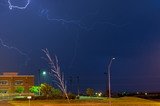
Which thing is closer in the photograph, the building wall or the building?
the building wall

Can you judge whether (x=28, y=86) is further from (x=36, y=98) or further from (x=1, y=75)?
(x=36, y=98)

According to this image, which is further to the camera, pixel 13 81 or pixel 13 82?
pixel 13 81

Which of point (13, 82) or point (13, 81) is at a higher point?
point (13, 81)

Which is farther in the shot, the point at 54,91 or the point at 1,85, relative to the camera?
the point at 1,85

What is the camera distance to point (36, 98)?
259ft

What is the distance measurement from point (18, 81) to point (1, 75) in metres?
6.27

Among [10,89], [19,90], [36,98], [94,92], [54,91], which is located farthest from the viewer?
[10,89]

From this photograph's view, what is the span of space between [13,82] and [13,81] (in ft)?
1.16

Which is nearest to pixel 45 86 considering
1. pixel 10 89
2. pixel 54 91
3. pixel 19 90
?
pixel 54 91

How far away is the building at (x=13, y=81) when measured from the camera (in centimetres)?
13925

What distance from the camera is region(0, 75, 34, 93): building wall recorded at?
139 meters

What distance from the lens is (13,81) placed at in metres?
140

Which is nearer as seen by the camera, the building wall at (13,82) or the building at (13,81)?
the building wall at (13,82)

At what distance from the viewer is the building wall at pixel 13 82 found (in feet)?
456
